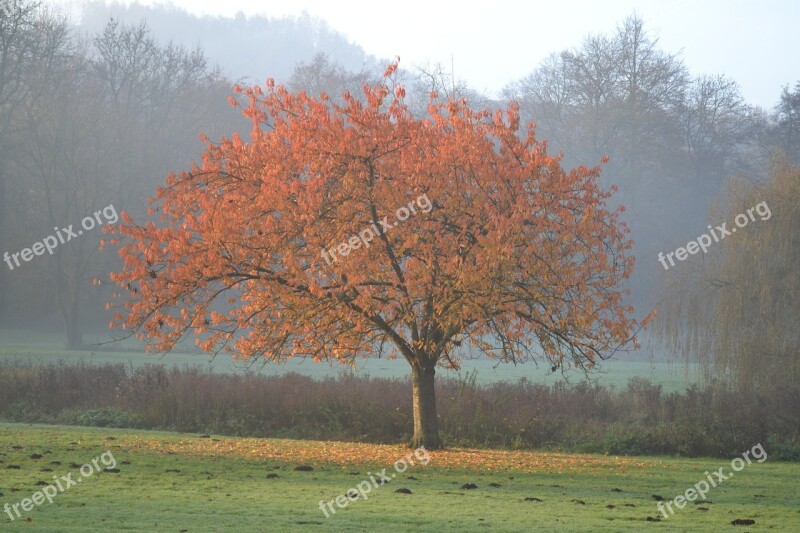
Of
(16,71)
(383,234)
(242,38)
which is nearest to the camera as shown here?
(383,234)

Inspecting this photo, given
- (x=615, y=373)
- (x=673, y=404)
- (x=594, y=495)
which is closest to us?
(x=594, y=495)

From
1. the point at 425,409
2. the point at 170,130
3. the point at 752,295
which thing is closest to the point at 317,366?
the point at 170,130

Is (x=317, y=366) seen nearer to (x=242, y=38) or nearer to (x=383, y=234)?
(x=383, y=234)

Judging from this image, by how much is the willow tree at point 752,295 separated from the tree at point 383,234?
9.75 m

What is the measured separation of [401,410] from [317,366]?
25463mm

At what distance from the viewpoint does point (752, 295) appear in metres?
29.1

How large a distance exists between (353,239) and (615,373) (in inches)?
1268

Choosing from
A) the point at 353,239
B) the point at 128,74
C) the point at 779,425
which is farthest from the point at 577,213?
the point at 128,74

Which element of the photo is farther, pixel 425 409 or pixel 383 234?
pixel 425 409

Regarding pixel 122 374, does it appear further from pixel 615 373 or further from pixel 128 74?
pixel 128 74

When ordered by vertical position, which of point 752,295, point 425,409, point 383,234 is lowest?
point 425,409

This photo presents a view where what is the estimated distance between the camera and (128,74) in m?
63.7

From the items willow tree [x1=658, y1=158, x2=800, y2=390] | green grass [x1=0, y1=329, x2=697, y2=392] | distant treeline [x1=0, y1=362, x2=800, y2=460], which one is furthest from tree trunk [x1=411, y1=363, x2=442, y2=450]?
green grass [x1=0, y1=329, x2=697, y2=392]

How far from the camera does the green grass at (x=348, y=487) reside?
1204cm
